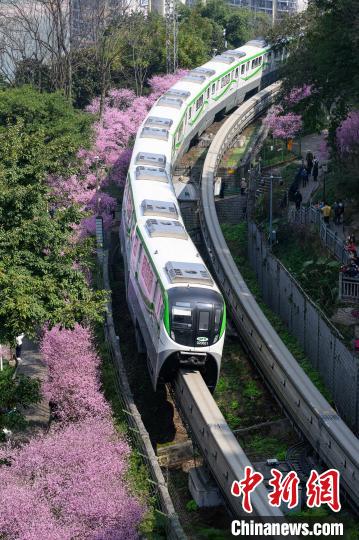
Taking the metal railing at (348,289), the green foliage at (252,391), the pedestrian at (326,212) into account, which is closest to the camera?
the green foliage at (252,391)

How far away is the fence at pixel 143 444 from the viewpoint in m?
23.8

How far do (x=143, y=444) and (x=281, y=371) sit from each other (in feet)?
21.0

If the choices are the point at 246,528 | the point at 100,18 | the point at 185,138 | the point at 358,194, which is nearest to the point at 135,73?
the point at 100,18

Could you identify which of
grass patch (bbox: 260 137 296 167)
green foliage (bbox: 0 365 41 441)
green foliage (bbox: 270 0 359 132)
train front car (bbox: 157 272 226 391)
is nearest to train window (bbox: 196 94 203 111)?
grass patch (bbox: 260 137 296 167)

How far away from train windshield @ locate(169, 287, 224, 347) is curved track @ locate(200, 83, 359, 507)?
11.7 ft

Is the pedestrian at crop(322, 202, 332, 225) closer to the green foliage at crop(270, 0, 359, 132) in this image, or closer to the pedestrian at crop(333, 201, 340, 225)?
the pedestrian at crop(333, 201, 340, 225)

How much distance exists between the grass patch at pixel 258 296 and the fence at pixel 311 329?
24 centimetres

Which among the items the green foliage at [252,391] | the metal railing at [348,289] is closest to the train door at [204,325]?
the green foliage at [252,391]

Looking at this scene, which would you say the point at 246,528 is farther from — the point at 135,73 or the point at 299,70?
the point at 135,73

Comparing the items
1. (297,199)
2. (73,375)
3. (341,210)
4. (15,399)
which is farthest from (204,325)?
(297,199)

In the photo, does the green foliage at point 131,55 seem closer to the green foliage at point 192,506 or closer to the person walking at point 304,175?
the person walking at point 304,175

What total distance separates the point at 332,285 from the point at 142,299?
8.12 meters

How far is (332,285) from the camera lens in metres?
36.6

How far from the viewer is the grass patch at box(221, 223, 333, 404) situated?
109 ft
